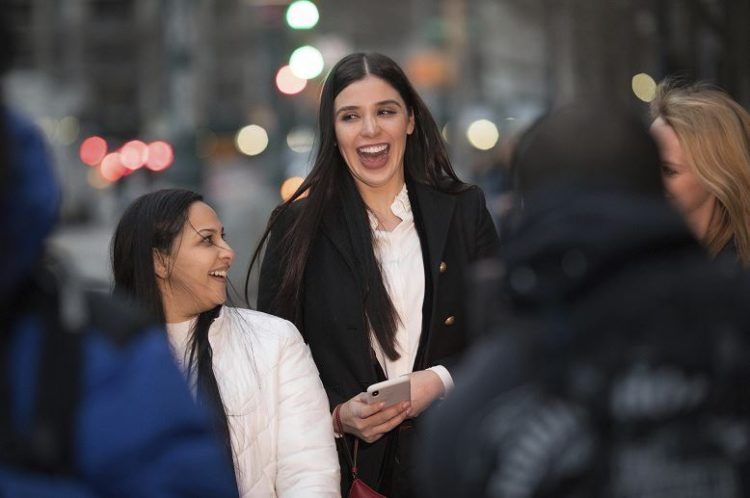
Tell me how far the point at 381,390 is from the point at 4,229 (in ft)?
8.83

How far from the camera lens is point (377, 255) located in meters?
5.43

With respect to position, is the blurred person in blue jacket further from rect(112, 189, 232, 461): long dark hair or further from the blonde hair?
the blonde hair

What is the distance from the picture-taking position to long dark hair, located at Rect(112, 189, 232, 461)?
4582 millimetres

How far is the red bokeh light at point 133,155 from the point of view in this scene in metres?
58.4

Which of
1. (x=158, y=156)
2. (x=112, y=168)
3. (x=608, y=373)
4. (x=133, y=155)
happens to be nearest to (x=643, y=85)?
(x=158, y=156)

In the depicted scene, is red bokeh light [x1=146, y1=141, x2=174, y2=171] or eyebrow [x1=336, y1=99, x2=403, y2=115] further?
red bokeh light [x1=146, y1=141, x2=174, y2=171]

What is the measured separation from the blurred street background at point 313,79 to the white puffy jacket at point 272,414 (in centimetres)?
50

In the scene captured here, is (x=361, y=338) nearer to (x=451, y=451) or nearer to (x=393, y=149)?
(x=393, y=149)

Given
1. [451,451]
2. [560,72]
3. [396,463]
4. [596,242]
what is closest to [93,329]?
[451,451]

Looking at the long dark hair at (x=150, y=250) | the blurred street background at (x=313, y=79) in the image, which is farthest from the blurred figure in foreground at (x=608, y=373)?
the long dark hair at (x=150, y=250)

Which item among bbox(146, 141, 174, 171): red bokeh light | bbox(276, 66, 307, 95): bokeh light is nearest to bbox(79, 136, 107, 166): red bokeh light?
bbox(146, 141, 174, 171): red bokeh light

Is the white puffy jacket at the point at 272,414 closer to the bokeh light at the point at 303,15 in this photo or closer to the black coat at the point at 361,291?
the black coat at the point at 361,291

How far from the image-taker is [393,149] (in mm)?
5570

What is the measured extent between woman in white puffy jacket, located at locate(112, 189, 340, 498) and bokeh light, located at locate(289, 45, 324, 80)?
703 inches
